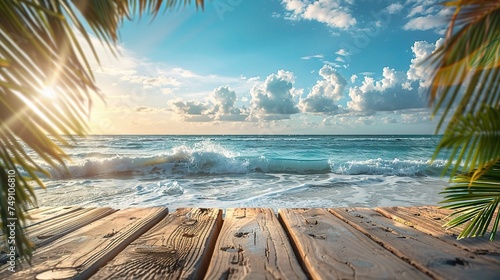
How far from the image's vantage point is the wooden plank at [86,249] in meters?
1.28

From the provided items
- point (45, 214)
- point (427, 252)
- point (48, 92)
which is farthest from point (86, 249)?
point (427, 252)

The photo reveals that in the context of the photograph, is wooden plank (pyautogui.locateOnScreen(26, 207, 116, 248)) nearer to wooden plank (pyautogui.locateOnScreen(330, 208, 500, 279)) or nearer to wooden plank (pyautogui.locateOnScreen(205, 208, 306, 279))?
wooden plank (pyautogui.locateOnScreen(205, 208, 306, 279))

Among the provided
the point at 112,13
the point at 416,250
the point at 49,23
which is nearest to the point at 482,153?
the point at 416,250

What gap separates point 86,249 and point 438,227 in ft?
6.41

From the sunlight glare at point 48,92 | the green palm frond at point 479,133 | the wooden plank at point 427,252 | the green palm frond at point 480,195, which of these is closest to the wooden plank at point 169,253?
the sunlight glare at point 48,92

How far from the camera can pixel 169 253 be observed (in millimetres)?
1456

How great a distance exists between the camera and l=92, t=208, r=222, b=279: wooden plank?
1257 mm

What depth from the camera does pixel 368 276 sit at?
1204 mm

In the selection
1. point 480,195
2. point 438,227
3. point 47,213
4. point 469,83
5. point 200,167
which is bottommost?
point 200,167

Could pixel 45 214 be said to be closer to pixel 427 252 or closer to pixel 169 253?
pixel 169 253

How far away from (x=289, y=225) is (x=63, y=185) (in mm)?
10049

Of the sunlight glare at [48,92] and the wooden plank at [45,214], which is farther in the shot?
the wooden plank at [45,214]

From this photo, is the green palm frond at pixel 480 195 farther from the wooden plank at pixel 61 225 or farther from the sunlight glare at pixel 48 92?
the wooden plank at pixel 61 225

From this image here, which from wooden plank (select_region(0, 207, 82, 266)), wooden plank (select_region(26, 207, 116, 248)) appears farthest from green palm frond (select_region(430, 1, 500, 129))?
wooden plank (select_region(0, 207, 82, 266))
